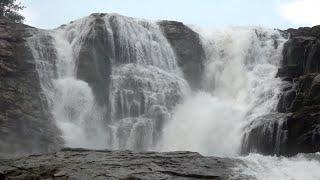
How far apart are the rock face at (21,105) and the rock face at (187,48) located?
11.0m

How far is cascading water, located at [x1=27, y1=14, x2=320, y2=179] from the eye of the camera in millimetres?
32156

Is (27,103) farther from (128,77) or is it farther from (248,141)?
(248,141)

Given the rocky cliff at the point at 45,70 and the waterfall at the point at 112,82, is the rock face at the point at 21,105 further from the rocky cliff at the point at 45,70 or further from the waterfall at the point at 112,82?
the waterfall at the point at 112,82

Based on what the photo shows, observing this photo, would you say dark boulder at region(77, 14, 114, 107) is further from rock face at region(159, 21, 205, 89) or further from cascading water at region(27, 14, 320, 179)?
rock face at region(159, 21, 205, 89)

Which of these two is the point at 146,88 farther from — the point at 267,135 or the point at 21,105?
the point at 267,135

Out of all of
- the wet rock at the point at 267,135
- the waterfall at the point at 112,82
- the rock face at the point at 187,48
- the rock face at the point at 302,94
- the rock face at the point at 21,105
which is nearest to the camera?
the rock face at the point at 302,94

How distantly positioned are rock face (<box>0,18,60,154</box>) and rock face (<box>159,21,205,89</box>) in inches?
432

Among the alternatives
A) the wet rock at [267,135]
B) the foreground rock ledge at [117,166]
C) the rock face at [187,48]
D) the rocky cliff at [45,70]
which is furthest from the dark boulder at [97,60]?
the foreground rock ledge at [117,166]

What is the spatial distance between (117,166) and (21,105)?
1496 cm

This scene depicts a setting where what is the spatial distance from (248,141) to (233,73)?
451 inches

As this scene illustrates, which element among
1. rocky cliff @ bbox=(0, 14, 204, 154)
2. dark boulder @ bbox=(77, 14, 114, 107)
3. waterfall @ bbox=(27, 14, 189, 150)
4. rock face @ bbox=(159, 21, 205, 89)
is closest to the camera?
rocky cliff @ bbox=(0, 14, 204, 154)

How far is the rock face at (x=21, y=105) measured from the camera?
29.9 meters

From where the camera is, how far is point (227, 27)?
45.8 meters

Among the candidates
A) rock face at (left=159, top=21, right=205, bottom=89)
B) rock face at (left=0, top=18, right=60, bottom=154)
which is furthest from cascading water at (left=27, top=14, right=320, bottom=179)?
rock face at (left=0, top=18, right=60, bottom=154)
